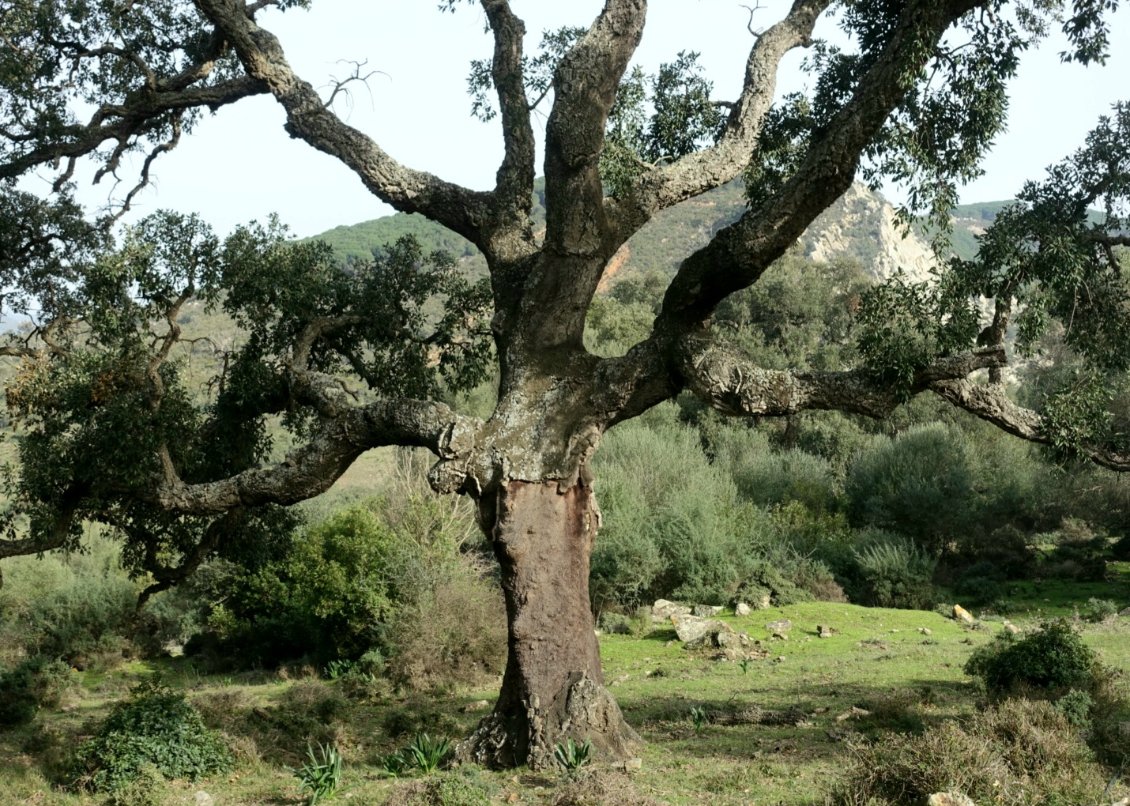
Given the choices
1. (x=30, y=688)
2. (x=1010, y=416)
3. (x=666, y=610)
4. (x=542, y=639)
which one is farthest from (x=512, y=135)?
(x=666, y=610)

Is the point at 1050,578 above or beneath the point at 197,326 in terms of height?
beneath

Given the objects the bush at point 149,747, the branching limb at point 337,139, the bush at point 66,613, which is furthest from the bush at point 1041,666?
the bush at point 66,613

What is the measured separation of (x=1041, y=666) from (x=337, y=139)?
1018 cm

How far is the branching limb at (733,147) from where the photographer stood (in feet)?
40.0

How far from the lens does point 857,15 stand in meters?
11.8

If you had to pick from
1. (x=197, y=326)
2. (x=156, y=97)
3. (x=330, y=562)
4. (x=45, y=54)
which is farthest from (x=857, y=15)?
(x=197, y=326)

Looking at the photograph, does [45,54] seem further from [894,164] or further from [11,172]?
[894,164]

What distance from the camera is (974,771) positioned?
809 centimetres

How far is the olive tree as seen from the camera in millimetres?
10367

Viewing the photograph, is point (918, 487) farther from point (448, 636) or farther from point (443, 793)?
point (443, 793)

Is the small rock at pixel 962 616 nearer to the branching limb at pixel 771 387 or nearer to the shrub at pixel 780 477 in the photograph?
the shrub at pixel 780 477

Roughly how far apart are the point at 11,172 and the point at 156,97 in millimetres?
1883

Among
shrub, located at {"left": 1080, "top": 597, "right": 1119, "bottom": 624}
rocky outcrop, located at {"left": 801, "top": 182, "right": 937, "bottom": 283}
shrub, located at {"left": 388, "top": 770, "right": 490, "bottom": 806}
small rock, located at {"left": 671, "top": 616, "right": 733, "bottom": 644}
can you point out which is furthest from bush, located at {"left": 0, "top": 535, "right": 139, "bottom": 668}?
rocky outcrop, located at {"left": 801, "top": 182, "right": 937, "bottom": 283}

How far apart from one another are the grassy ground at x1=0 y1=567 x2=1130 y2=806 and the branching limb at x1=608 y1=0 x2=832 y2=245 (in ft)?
18.6
